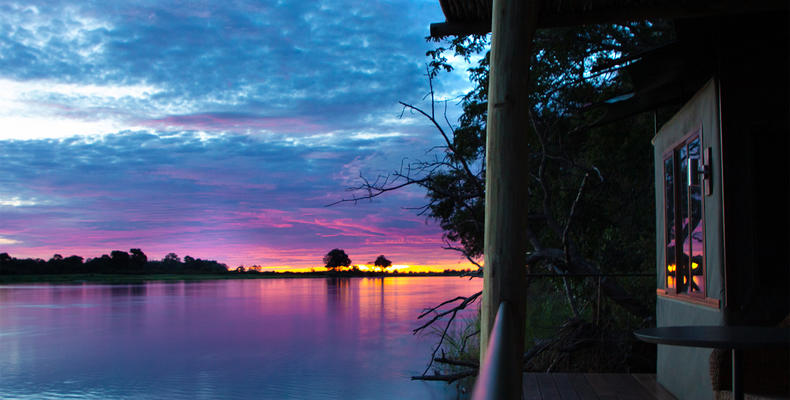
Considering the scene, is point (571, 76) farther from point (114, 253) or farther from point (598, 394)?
point (114, 253)

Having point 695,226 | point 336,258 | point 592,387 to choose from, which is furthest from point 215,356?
point 336,258

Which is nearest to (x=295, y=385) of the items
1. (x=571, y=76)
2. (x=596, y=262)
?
(x=596, y=262)

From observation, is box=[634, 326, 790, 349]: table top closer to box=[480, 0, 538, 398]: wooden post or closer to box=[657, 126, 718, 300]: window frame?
box=[480, 0, 538, 398]: wooden post

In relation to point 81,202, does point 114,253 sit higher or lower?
lower

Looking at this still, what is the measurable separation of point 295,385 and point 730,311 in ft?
38.4

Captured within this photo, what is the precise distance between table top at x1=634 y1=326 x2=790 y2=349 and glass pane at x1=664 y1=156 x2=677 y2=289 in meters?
1.73

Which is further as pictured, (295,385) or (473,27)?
(295,385)

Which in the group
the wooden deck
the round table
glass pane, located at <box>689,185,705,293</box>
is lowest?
the wooden deck

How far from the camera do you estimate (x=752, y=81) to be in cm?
309

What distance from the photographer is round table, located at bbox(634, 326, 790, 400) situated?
6.73 feet

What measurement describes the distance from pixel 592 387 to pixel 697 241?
4.71 feet

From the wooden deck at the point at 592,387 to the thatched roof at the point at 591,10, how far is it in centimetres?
256

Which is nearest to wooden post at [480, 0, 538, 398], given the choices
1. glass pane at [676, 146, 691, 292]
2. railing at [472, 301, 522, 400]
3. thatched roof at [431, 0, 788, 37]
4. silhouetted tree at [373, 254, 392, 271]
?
railing at [472, 301, 522, 400]

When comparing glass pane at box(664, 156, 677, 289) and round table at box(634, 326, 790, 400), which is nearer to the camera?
round table at box(634, 326, 790, 400)
